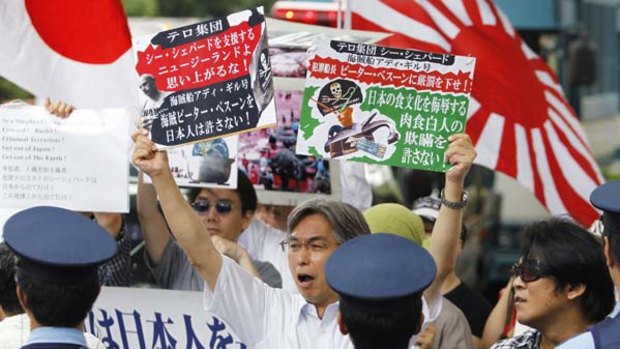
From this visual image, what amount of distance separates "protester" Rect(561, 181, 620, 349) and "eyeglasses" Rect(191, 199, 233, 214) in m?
2.67

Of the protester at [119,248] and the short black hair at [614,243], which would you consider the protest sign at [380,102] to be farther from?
the short black hair at [614,243]

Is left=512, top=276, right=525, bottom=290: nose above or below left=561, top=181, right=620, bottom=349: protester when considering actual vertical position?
below

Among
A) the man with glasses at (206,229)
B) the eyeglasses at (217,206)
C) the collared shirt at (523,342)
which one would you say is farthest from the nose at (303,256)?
the eyeglasses at (217,206)

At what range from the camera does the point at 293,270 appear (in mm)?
5066

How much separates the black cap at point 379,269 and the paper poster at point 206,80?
1204mm

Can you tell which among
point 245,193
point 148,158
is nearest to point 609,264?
point 148,158

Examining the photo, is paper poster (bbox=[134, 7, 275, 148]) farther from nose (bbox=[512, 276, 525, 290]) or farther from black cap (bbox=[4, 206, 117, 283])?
black cap (bbox=[4, 206, 117, 283])

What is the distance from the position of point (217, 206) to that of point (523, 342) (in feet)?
6.90

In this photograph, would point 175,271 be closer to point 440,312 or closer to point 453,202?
point 440,312

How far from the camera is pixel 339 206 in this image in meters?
5.14

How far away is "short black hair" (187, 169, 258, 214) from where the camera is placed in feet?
21.9

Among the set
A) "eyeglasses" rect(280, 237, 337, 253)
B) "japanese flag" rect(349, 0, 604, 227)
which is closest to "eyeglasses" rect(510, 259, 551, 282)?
"eyeglasses" rect(280, 237, 337, 253)

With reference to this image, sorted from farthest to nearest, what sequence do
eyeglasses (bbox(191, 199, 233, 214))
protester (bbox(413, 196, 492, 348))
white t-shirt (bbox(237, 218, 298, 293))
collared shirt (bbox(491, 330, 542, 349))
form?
white t-shirt (bbox(237, 218, 298, 293)), eyeglasses (bbox(191, 199, 233, 214)), protester (bbox(413, 196, 492, 348)), collared shirt (bbox(491, 330, 542, 349))

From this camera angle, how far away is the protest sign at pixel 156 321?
6.03 metres
